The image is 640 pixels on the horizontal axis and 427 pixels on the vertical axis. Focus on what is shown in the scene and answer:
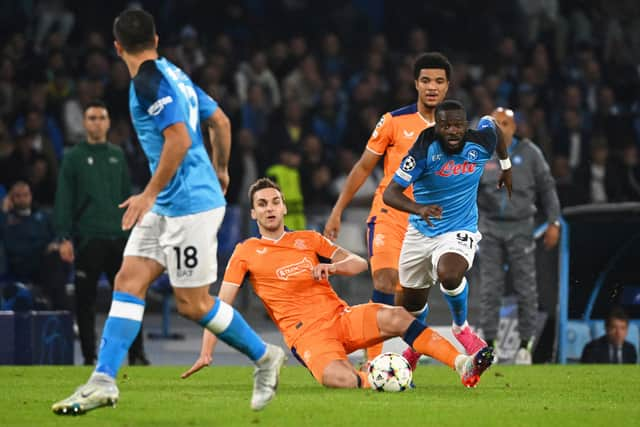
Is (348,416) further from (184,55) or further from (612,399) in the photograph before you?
(184,55)

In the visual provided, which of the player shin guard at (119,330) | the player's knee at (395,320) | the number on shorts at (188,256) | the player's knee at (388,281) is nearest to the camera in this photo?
the player shin guard at (119,330)

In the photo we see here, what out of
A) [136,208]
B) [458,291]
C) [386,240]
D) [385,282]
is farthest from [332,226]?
[136,208]

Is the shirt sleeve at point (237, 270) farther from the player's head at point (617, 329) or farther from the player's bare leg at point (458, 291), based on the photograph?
the player's head at point (617, 329)

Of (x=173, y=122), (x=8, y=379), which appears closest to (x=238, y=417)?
(x=173, y=122)

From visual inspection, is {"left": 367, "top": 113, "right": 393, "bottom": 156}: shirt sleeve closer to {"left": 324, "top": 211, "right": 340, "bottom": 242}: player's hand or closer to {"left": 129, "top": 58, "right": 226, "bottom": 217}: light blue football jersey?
{"left": 324, "top": 211, "right": 340, "bottom": 242}: player's hand

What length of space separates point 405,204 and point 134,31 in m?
2.45

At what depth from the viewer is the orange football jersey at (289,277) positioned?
387 inches

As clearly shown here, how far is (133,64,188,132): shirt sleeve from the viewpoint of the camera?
7605mm

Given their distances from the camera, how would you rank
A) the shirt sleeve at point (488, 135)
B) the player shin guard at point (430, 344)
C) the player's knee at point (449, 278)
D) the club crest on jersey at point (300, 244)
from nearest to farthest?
1. the player shin guard at point (430, 344)
2. the player's knee at point (449, 278)
3. the shirt sleeve at point (488, 135)
4. the club crest on jersey at point (300, 244)

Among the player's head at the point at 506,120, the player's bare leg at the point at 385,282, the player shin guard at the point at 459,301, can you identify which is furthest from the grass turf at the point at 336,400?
the player's head at the point at 506,120

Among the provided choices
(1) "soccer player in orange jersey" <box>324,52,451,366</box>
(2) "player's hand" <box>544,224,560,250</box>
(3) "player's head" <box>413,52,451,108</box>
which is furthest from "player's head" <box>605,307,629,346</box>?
(3) "player's head" <box>413,52,451,108</box>

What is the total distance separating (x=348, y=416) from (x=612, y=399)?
6.52 ft

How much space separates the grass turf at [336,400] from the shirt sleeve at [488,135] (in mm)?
Answer: 1586

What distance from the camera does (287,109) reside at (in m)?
18.8
